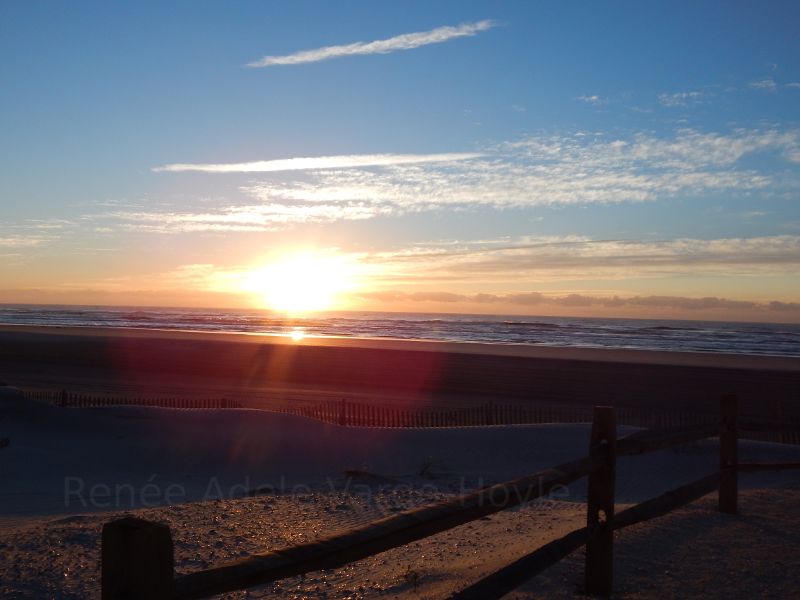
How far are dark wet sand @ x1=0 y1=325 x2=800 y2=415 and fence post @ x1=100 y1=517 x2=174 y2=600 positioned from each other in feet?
70.3

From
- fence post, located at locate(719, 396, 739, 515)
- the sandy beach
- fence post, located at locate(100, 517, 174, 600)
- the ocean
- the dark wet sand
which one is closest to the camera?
fence post, located at locate(100, 517, 174, 600)

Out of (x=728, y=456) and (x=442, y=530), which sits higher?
(x=442, y=530)

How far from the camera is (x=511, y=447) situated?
45.8 feet

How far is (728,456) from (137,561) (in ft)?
20.8

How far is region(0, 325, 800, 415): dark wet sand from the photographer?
28.0m

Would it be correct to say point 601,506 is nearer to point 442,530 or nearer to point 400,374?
point 442,530

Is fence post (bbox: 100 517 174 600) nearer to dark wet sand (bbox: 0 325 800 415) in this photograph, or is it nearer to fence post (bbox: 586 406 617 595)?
fence post (bbox: 586 406 617 595)

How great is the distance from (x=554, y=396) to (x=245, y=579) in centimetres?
2675

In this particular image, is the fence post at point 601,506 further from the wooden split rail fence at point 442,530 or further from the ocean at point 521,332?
the ocean at point 521,332

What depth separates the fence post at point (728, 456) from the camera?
23.2ft

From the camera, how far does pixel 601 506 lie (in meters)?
4.85

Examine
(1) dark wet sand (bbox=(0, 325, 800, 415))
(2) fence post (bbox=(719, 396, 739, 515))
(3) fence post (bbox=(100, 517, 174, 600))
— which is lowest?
(1) dark wet sand (bbox=(0, 325, 800, 415))

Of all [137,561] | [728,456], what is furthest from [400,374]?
[137,561]

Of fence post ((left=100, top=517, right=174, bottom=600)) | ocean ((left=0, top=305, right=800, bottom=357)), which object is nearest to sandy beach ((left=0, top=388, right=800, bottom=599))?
fence post ((left=100, top=517, right=174, bottom=600))
